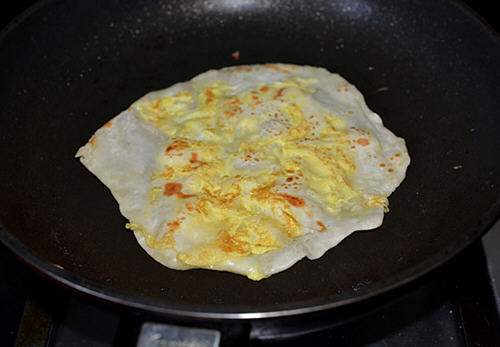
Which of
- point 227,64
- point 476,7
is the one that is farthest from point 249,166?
point 476,7

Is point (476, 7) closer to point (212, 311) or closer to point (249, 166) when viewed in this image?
point (249, 166)

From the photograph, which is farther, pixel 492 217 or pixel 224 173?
pixel 224 173

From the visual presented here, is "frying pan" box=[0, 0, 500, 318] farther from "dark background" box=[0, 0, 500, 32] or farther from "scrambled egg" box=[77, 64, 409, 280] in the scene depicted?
"dark background" box=[0, 0, 500, 32]

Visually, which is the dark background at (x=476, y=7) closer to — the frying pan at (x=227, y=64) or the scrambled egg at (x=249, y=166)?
the frying pan at (x=227, y=64)

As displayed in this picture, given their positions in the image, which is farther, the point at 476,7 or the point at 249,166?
the point at 476,7

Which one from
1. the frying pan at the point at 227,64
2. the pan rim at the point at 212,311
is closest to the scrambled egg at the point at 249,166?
the frying pan at the point at 227,64

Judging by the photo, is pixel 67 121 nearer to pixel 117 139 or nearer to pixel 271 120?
pixel 117 139

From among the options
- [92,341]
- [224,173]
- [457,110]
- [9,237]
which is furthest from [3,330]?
[457,110]
